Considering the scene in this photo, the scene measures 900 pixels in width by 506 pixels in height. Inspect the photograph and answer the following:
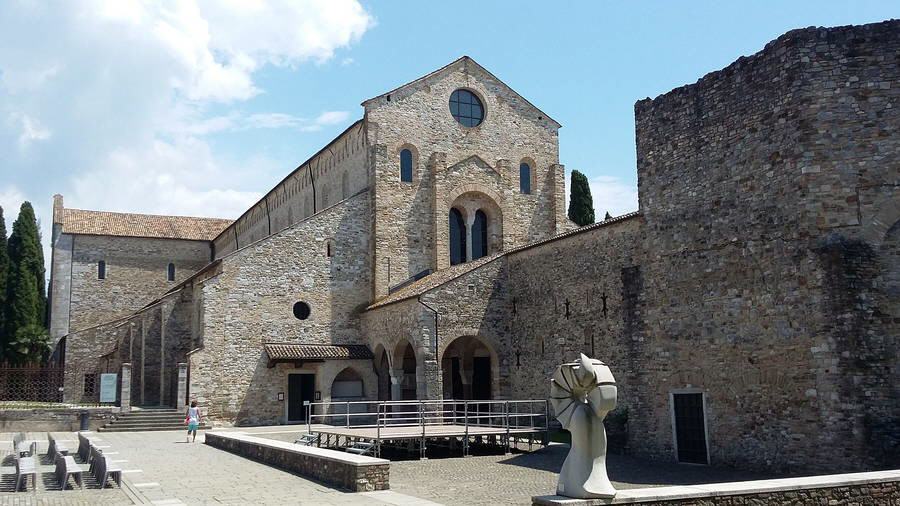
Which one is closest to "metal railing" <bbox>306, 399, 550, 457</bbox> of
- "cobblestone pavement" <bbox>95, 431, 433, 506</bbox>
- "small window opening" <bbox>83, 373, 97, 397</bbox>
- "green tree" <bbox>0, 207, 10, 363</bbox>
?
"cobblestone pavement" <bbox>95, 431, 433, 506</bbox>

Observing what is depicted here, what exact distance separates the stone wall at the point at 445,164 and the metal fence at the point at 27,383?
1371 centimetres

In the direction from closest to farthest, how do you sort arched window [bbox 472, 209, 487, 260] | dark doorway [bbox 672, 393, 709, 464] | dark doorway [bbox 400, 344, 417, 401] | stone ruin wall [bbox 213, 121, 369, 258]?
dark doorway [bbox 672, 393, 709, 464], dark doorway [bbox 400, 344, 417, 401], arched window [bbox 472, 209, 487, 260], stone ruin wall [bbox 213, 121, 369, 258]

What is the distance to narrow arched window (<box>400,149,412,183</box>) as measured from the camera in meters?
35.0

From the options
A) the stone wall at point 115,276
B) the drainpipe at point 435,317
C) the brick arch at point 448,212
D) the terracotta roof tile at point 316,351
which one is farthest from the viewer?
the stone wall at point 115,276

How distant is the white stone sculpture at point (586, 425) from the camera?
1024 cm

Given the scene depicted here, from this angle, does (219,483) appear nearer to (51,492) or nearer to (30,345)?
(51,492)

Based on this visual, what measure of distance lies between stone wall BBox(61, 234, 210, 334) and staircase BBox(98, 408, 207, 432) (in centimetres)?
2131

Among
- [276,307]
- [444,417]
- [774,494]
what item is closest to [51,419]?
[276,307]

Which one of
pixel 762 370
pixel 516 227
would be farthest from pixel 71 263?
pixel 762 370

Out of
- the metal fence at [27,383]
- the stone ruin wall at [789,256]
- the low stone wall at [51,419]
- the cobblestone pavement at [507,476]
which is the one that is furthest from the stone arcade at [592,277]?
the metal fence at [27,383]

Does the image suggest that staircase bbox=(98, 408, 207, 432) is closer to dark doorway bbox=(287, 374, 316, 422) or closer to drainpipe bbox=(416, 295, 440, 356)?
dark doorway bbox=(287, 374, 316, 422)

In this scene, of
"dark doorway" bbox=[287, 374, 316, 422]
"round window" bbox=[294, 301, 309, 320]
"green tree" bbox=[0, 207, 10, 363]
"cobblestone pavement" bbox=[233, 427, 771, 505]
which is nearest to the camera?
"cobblestone pavement" bbox=[233, 427, 771, 505]

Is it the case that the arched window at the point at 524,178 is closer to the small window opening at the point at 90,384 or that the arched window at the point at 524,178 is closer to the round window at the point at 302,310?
the round window at the point at 302,310

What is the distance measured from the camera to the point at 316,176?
41.5 m
